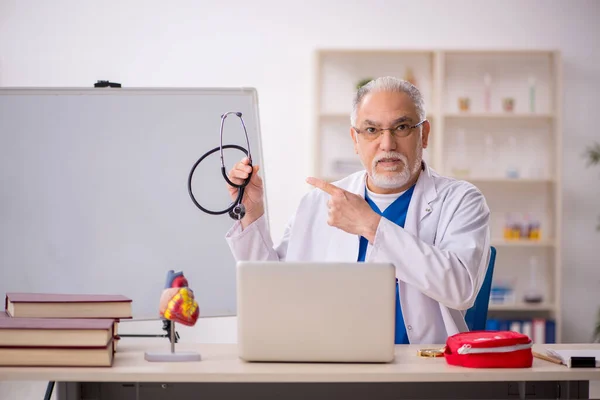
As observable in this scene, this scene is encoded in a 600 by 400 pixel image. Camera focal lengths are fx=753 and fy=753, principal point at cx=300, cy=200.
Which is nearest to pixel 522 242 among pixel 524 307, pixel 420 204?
pixel 524 307

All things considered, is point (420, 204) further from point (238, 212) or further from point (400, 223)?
point (238, 212)

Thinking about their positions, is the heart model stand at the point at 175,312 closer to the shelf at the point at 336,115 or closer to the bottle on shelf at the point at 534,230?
the shelf at the point at 336,115

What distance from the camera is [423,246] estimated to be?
1.88 m

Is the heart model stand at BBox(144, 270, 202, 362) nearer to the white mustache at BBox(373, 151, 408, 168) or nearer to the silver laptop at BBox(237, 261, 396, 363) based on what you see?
the silver laptop at BBox(237, 261, 396, 363)

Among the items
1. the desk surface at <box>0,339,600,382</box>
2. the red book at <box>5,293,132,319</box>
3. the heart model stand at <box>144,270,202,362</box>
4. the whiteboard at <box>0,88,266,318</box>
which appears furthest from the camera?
the whiteboard at <box>0,88,266,318</box>

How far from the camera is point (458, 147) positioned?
470 centimetres

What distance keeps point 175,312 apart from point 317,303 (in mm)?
285

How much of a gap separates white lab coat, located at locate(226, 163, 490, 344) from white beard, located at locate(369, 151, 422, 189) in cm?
6

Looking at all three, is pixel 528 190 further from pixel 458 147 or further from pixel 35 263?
pixel 35 263

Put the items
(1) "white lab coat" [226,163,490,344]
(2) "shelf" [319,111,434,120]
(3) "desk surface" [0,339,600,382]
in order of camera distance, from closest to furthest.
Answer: (3) "desk surface" [0,339,600,382] < (1) "white lab coat" [226,163,490,344] < (2) "shelf" [319,111,434,120]

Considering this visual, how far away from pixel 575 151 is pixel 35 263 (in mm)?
3497

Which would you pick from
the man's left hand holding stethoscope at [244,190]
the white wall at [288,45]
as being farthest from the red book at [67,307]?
the white wall at [288,45]

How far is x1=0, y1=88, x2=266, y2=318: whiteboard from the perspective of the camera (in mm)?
2518

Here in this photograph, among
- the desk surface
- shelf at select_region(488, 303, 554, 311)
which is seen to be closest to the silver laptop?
the desk surface
